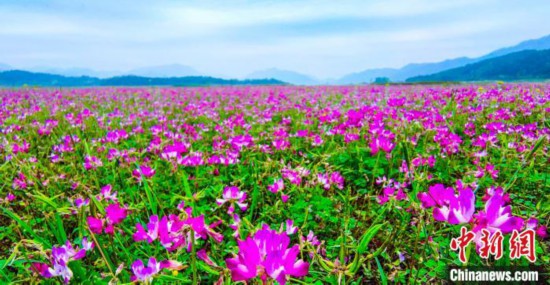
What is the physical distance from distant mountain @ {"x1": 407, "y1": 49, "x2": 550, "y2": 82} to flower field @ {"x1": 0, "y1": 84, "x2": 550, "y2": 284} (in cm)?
15056

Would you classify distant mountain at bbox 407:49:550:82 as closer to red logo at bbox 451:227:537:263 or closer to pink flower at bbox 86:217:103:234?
red logo at bbox 451:227:537:263

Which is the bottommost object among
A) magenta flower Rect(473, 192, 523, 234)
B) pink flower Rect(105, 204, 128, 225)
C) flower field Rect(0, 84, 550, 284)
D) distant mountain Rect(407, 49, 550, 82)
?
flower field Rect(0, 84, 550, 284)

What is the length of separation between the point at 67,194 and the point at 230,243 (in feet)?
6.15

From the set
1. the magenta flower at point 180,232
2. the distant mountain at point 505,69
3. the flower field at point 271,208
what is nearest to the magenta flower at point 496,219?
the flower field at point 271,208

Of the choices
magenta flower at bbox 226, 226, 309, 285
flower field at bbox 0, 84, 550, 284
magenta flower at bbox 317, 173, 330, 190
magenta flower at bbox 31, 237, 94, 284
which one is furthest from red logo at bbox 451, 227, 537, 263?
magenta flower at bbox 31, 237, 94, 284

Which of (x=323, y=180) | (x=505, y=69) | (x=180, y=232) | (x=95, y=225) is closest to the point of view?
(x=180, y=232)

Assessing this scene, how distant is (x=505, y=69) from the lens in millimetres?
163250

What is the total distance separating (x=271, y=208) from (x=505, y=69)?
202m

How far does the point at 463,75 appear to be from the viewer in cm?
17750

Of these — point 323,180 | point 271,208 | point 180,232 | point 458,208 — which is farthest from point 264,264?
point 323,180

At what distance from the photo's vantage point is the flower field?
1260 millimetres

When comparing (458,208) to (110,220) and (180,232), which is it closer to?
(180,232)

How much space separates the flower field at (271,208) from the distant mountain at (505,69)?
150563 millimetres

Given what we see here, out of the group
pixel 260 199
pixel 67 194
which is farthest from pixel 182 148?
pixel 67 194
